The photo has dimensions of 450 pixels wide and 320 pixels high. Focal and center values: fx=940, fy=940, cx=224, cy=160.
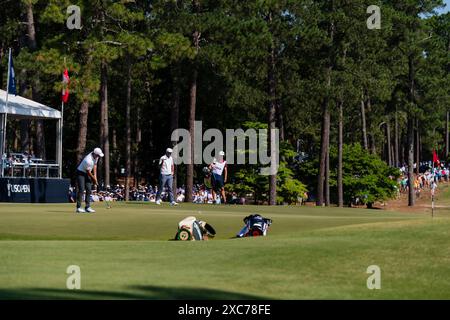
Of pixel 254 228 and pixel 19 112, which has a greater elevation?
pixel 19 112

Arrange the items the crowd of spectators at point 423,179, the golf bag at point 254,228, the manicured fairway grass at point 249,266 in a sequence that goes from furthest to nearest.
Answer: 1. the crowd of spectators at point 423,179
2. the golf bag at point 254,228
3. the manicured fairway grass at point 249,266

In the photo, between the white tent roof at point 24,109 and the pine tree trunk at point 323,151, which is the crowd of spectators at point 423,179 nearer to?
the pine tree trunk at point 323,151

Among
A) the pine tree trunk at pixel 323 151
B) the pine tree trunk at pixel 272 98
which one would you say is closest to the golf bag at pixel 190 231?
the pine tree trunk at pixel 272 98

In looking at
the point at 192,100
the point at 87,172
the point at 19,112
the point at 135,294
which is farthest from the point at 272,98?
the point at 135,294

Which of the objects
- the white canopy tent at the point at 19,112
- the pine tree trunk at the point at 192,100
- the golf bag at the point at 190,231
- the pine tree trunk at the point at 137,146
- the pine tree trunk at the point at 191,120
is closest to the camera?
the golf bag at the point at 190,231

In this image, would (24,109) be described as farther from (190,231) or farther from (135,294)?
(135,294)

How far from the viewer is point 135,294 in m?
11.8

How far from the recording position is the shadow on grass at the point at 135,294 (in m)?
11.5

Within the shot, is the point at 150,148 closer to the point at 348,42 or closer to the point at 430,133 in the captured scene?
the point at 348,42

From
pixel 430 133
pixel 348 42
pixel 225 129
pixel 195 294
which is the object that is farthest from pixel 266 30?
pixel 430 133

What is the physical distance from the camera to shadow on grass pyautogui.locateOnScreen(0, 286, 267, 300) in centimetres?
1154

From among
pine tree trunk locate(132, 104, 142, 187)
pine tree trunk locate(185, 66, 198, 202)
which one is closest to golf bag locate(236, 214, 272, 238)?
pine tree trunk locate(185, 66, 198, 202)

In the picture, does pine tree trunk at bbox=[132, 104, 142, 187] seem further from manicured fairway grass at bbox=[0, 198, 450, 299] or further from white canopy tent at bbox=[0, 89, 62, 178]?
manicured fairway grass at bbox=[0, 198, 450, 299]
